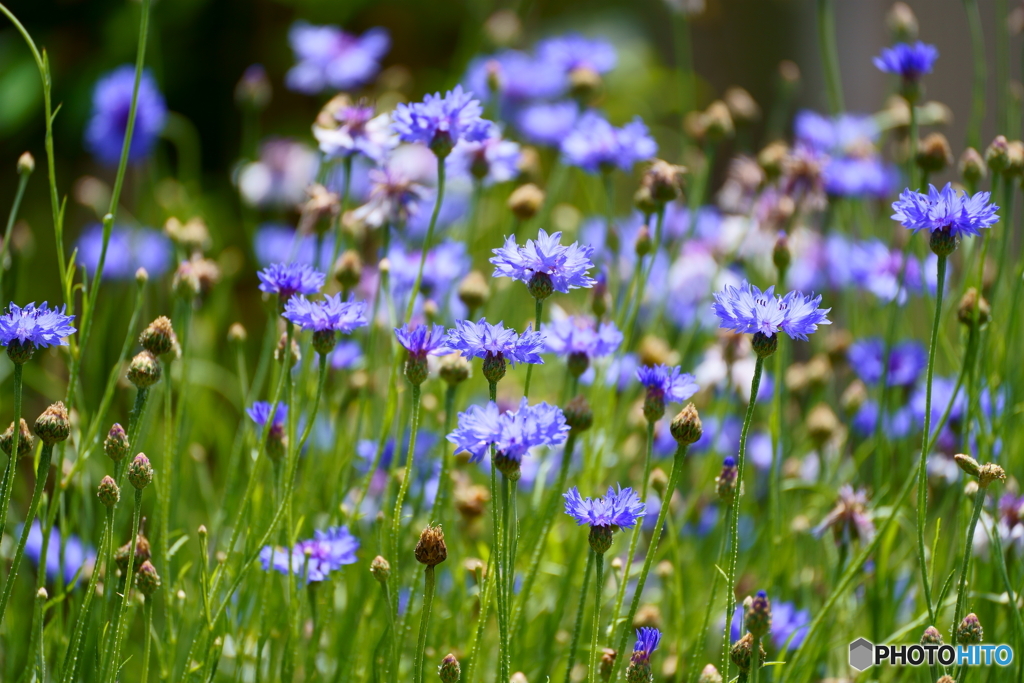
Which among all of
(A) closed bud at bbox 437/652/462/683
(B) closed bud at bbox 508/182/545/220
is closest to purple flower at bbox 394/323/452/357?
(A) closed bud at bbox 437/652/462/683

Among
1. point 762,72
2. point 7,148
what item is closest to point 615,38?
point 762,72

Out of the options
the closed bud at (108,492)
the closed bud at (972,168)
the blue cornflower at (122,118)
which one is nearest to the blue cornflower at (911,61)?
the closed bud at (972,168)

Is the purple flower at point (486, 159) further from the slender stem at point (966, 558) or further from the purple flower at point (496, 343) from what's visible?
the slender stem at point (966, 558)

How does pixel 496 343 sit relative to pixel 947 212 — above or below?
below

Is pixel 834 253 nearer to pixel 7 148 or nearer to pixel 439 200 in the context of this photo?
pixel 439 200

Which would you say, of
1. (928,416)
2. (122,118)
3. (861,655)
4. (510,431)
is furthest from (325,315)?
(122,118)

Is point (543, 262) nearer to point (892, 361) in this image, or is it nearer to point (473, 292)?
point (473, 292)
